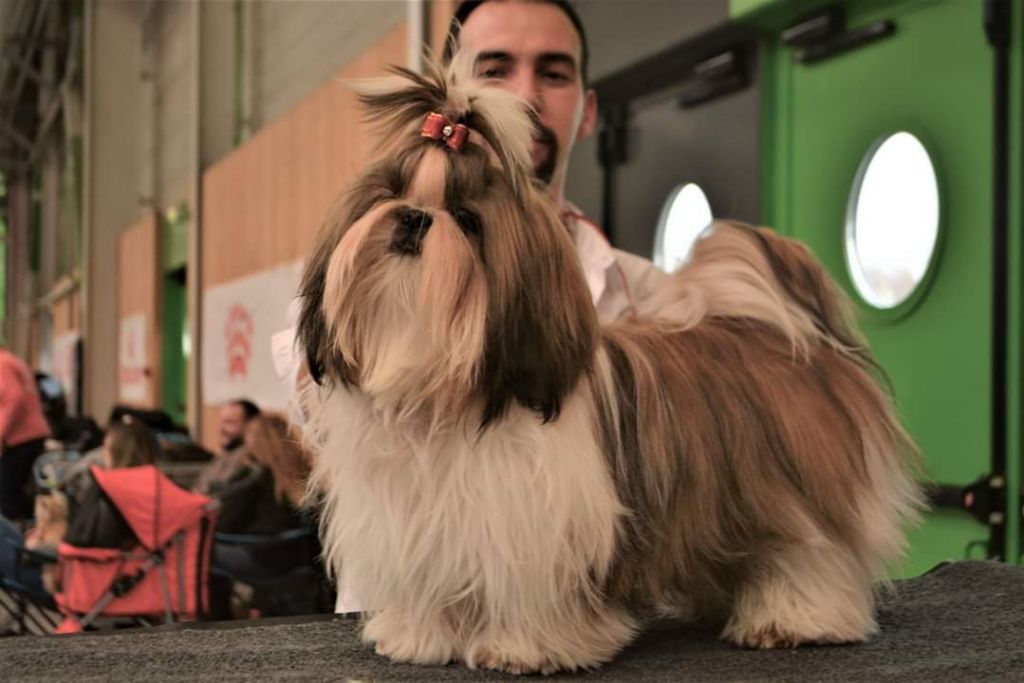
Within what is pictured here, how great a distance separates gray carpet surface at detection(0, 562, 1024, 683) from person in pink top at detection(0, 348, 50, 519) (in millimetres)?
5023

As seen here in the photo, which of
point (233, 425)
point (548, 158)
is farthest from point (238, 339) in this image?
point (548, 158)

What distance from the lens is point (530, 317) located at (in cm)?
117

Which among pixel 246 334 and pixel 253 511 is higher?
pixel 246 334

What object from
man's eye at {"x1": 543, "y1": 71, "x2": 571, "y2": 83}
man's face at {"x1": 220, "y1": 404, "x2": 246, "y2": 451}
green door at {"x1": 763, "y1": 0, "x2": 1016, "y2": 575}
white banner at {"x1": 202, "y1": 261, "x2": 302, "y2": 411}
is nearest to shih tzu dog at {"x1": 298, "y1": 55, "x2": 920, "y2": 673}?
man's eye at {"x1": 543, "y1": 71, "x2": 571, "y2": 83}

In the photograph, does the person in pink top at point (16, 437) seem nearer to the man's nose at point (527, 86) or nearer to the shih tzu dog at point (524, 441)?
the man's nose at point (527, 86)

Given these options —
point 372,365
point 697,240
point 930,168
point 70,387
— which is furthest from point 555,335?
point 70,387

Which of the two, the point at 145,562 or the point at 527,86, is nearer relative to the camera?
the point at 527,86

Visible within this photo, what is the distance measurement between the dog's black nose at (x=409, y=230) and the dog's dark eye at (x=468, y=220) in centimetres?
3

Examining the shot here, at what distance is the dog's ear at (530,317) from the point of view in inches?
45.6

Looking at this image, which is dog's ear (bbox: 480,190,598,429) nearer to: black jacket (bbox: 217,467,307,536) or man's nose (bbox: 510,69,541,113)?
man's nose (bbox: 510,69,541,113)

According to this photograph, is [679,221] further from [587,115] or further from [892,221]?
[587,115]

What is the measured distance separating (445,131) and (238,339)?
5561 millimetres

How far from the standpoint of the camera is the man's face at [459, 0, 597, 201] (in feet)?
5.65

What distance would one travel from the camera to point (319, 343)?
121 cm
